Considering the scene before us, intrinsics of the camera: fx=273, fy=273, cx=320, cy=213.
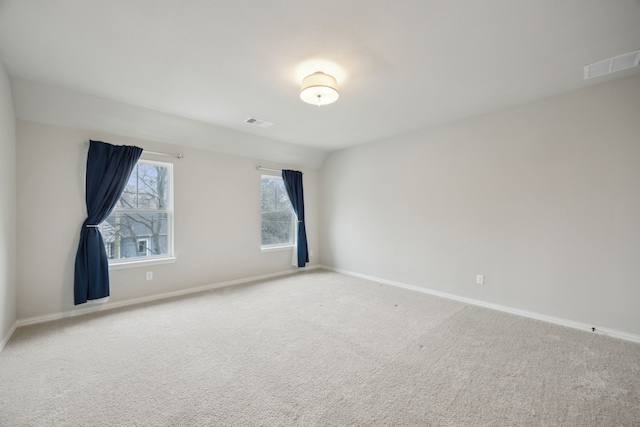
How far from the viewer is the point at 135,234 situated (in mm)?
3803

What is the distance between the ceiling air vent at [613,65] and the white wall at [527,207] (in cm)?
36

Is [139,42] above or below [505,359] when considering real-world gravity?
above

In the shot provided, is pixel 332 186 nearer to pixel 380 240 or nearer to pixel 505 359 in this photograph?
pixel 380 240

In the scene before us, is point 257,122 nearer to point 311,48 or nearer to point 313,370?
point 311,48

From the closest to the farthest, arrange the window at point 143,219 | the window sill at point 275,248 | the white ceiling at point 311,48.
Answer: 1. the white ceiling at point 311,48
2. the window at point 143,219
3. the window sill at point 275,248

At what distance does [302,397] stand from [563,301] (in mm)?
3078

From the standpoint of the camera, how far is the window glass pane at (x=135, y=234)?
11.8ft

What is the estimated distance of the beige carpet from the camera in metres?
1.67

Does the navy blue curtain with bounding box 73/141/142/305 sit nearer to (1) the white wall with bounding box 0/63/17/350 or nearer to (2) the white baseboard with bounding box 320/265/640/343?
(1) the white wall with bounding box 0/63/17/350

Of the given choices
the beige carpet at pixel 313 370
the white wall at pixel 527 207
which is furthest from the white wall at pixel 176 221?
the white wall at pixel 527 207

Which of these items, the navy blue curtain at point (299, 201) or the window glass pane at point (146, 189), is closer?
the window glass pane at point (146, 189)

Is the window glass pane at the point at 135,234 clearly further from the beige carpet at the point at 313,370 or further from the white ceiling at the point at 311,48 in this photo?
the white ceiling at the point at 311,48

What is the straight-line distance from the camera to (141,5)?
5.72 feet

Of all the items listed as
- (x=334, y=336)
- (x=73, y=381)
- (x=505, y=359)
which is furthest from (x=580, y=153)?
(x=73, y=381)
